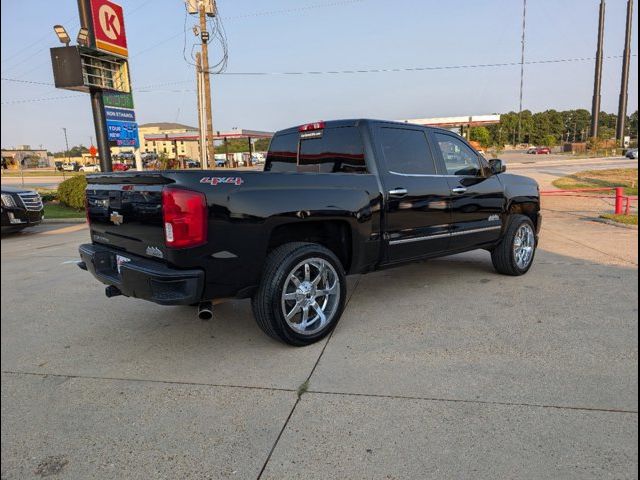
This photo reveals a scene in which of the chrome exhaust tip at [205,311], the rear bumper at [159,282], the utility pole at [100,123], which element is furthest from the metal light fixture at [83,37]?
the chrome exhaust tip at [205,311]

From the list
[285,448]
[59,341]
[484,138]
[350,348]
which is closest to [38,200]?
[59,341]

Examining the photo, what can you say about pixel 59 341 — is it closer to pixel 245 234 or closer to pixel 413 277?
pixel 245 234

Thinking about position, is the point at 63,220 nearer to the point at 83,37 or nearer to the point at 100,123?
the point at 100,123

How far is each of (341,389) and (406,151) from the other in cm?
256

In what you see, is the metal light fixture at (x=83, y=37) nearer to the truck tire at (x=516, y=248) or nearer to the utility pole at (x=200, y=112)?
the utility pole at (x=200, y=112)

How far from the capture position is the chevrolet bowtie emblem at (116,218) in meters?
3.58

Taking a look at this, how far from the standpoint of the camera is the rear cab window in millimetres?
4348

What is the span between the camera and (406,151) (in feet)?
15.3

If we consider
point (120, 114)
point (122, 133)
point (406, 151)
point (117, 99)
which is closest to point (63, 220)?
point (122, 133)

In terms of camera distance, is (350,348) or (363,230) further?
(363,230)

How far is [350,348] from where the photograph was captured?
3709mm

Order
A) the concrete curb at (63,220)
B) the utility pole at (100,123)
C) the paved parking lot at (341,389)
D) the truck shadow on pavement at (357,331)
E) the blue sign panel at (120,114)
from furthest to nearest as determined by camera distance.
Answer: the blue sign panel at (120,114) < the utility pole at (100,123) < the concrete curb at (63,220) < the truck shadow on pavement at (357,331) < the paved parking lot at (341,389)

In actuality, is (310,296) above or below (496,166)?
below

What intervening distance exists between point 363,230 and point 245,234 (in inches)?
47.0
